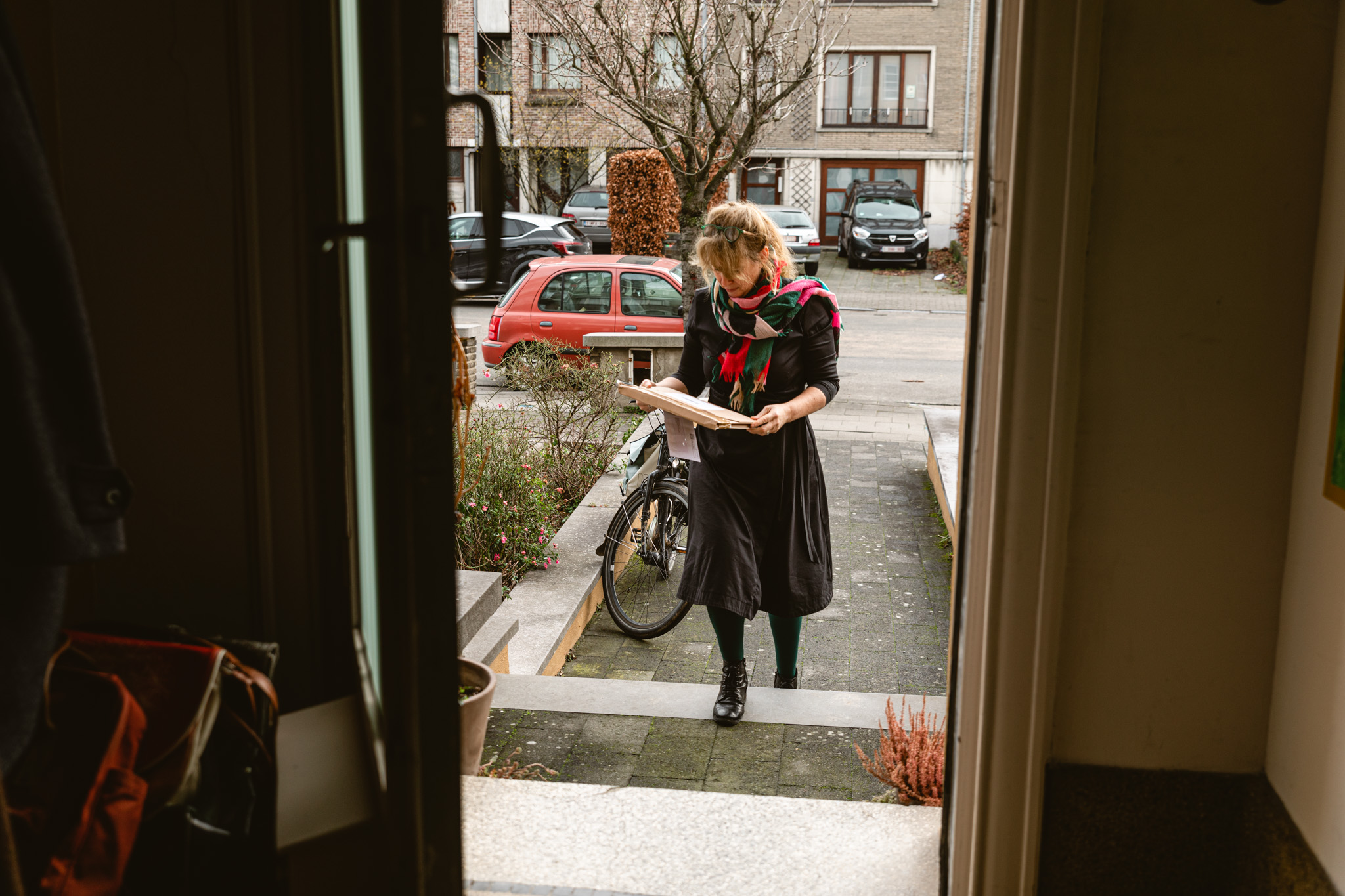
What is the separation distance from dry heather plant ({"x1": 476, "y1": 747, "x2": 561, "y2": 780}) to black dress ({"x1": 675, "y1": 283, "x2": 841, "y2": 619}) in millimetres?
737

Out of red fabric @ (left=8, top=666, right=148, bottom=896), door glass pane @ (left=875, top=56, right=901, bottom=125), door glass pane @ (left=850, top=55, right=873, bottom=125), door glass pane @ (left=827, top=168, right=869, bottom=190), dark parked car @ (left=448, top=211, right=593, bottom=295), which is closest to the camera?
red fabric @ (left=8, top=666, right=148, bottom=896)

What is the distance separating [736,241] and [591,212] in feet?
68.4

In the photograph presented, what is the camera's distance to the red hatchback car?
10789 millimetres

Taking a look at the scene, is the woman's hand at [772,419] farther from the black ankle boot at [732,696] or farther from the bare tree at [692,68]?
the bare tree at [692,68]

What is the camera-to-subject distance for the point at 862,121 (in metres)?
28.9

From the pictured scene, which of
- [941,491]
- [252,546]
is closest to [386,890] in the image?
[252,546]

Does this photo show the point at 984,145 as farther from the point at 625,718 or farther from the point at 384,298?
the point at 625,718

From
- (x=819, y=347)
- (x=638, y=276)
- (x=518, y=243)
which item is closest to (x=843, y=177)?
(x=518, y=243)

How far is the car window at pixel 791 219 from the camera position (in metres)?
22.5

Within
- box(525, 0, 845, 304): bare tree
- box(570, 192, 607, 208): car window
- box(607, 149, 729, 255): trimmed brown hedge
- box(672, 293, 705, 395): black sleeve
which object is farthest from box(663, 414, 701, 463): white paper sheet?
box(570, 192, 607, 208): car window

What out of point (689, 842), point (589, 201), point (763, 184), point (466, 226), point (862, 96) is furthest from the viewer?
point (763, 184)

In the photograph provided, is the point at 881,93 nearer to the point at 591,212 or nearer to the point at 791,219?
the point at 791,219

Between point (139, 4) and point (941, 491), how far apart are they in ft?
17.0

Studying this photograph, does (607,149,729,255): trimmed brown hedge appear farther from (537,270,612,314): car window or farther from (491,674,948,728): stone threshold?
(491,674,948,728): stone threshold
